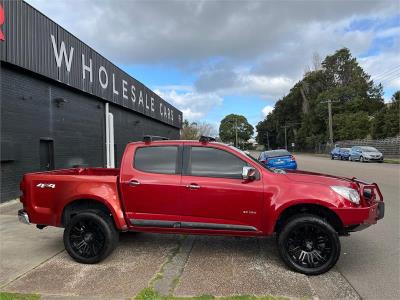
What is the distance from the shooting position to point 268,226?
6.13 metres

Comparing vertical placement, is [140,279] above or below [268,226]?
below

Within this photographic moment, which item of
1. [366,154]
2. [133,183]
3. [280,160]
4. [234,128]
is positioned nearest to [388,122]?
[366,154]

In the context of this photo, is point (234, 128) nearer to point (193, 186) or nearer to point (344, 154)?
point (344, 154)

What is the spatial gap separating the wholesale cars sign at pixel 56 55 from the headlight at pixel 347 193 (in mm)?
10075

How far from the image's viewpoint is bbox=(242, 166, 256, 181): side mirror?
6.11 m

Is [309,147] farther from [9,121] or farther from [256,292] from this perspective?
[256,292]

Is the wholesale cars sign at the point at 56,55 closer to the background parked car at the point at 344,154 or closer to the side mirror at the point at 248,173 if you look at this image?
the side mirror at the point at 248,173

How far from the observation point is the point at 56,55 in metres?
15.6

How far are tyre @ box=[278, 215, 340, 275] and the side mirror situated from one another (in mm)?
811

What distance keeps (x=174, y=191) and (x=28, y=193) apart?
94.0 inches

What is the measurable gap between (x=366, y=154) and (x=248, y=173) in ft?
121

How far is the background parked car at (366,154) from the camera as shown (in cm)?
3950

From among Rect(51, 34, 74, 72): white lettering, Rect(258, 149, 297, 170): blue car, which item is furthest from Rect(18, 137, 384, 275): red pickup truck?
Rect(258, 149, 297, 170): blue car

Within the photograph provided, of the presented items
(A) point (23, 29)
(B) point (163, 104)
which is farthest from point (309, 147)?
(A) point (23, 29)
